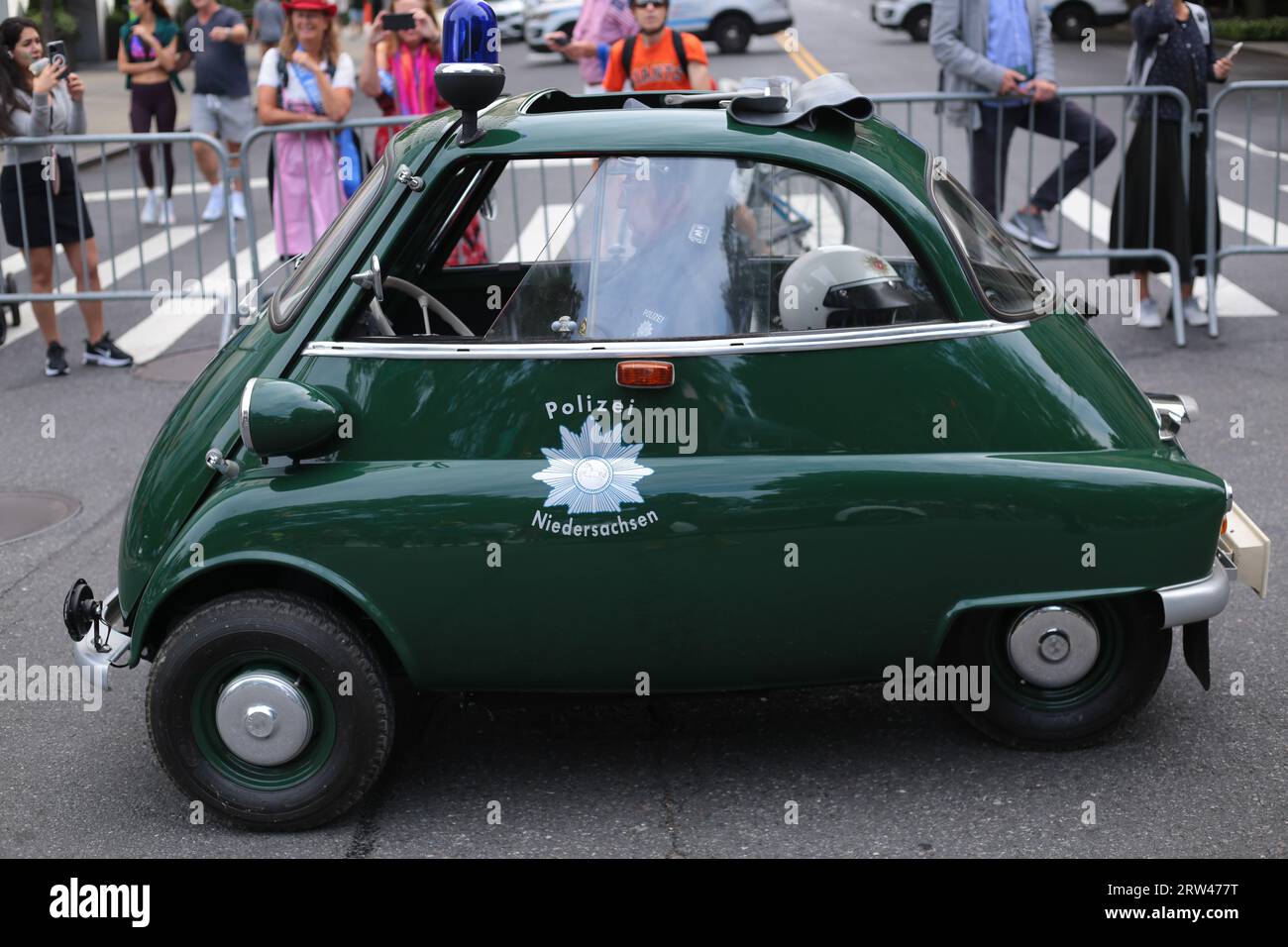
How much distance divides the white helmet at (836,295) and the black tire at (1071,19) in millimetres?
26328

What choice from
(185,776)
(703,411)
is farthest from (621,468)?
(185,776)

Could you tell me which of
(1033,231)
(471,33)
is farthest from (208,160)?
(471,33)

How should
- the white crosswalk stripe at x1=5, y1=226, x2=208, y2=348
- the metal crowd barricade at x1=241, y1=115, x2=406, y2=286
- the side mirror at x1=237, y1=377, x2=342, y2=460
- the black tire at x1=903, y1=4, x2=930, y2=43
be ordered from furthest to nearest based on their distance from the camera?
the black tire at x1=903, y1=4, x2=930, y2=43
the white crosswalk stripe at x1=5, y1=226, x2=208, y2=348
the metal crowd barricade at x1=241, y1=115, x2=406, y2=286
the side mirror at x1=237, y1=377, x2=342, y2=460

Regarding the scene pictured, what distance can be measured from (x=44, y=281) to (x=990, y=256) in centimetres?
684

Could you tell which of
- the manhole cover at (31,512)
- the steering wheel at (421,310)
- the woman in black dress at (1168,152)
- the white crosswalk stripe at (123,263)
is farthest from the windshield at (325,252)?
the white crosswalk stripe at (123,263)

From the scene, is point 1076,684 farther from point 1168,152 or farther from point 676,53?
point 676,53

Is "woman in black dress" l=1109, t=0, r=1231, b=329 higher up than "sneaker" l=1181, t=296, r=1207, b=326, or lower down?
higher up

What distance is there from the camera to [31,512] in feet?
23.3

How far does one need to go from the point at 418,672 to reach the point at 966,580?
142cm

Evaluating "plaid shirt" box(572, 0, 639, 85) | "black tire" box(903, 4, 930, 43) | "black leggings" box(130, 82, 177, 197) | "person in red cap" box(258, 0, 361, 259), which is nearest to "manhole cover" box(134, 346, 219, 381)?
"person in red cap" box(258, 0, 361, 259)

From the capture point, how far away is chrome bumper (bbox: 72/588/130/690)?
4371mm

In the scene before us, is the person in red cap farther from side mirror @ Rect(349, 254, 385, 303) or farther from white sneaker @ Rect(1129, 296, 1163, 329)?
side mirror @ Rect(349, 254, 385, 303)

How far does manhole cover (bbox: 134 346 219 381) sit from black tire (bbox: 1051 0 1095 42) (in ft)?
74.3

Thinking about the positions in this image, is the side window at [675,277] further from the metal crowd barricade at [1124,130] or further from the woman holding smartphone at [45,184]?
the woman holding smartphone at [45,184]
